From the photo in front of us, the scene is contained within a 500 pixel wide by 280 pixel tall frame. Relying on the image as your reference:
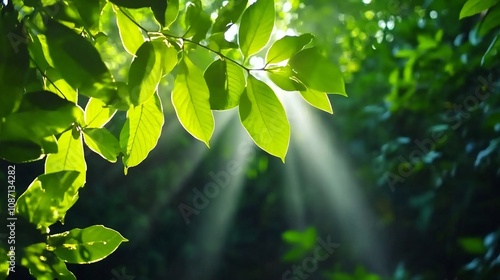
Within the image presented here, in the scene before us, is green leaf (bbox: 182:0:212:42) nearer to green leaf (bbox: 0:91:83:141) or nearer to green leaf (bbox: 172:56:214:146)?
green leaf (bbox: 172:56:214:146)

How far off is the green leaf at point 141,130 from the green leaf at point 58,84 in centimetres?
6

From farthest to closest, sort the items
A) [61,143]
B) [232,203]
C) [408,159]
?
[232,203], [408,159], [61,143]

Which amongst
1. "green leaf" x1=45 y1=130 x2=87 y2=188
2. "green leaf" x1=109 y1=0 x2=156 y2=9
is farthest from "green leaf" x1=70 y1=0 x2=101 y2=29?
"green leaf" x1=45 y1=130 x2=87 y2=188

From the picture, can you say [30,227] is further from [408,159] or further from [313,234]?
[313,234]

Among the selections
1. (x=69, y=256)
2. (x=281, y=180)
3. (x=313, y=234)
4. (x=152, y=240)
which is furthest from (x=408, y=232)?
(x=69, y=256)

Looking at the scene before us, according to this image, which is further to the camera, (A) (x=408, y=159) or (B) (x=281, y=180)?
(B) (x=281, y=180)

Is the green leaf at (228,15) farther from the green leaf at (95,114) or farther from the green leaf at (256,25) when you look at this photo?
the green leaf at (95,114)

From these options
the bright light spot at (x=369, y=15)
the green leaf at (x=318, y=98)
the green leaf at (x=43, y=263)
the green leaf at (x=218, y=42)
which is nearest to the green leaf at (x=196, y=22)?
the green leaf at (x=218, y=42)

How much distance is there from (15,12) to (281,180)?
9.84 feet

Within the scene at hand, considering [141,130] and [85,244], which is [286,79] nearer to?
[141,130]

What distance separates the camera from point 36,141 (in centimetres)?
43

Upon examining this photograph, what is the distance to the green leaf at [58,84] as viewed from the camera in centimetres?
51

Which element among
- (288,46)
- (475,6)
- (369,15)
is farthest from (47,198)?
(369,15)

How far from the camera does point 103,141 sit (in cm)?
51
